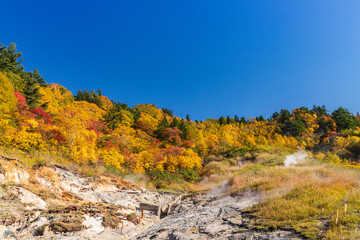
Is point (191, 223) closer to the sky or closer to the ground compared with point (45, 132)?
closer to the ground

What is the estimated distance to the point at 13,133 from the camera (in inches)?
493

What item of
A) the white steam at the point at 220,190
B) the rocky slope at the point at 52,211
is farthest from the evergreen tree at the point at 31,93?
the white steam at the point at 220,190

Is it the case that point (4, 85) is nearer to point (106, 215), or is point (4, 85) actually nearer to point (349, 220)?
point (106, 215)

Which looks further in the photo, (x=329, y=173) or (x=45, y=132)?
(x=45, y=132)

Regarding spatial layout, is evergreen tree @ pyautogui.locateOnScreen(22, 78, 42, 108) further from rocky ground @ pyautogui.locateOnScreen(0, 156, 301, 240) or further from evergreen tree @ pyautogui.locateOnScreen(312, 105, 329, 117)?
evergreen tree @ pyautogui.locateOnScreen(312, 105, 329, 117)

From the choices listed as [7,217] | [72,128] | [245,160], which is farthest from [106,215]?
[245,160]

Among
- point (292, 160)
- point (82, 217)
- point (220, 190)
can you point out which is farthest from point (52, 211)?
point (292, 160)

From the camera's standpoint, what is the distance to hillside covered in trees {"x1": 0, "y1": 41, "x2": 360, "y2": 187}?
14633 millimetres

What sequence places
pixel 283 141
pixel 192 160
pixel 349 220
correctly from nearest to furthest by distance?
pixel 349 220
pixel 192 160
pixel 283 141

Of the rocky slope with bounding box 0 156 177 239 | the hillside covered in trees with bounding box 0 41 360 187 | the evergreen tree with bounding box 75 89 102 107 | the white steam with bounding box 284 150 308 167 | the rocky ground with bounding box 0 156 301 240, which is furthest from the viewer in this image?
the evergreen tree with bounding box 75 89 102 107

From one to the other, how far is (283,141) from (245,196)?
129ft

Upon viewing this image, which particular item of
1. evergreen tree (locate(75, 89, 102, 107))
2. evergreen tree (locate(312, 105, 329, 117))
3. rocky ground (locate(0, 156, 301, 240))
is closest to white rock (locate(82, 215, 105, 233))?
rocky ground (locate(0, 156, 301, 240))

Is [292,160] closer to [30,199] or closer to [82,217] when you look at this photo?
[82,217]

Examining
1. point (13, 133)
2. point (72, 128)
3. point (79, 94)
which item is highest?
point (79, 94)
